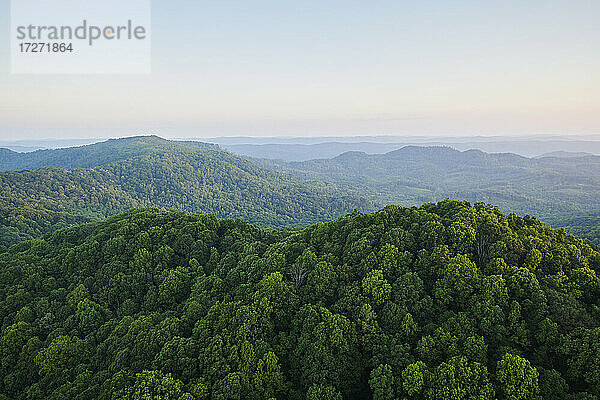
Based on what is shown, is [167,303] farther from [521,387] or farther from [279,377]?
[521,387]

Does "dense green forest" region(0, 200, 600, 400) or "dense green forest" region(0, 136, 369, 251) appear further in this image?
"dense green forest" region(0, 136, 369, 251)

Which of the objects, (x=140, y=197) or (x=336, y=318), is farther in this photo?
(x=140, y=197)

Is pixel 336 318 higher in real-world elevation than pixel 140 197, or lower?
higher

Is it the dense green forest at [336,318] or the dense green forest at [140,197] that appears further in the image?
the dense green forest at [140,197]

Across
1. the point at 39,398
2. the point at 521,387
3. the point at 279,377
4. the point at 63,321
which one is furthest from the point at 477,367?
the point at 63,321
